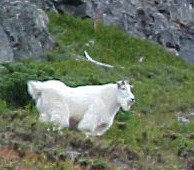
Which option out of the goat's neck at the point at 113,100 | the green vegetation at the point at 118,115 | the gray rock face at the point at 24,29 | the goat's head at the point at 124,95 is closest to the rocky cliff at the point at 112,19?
the gray rock face at the point at 24,29

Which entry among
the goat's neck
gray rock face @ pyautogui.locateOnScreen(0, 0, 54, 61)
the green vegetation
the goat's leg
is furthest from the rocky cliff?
the goat's leg

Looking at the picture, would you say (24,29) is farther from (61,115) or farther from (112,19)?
(61,115)

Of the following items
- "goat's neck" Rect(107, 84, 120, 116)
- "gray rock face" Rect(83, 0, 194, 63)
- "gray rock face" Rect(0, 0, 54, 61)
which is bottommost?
"gray rock face" Rect(83, 0, 194, 63)

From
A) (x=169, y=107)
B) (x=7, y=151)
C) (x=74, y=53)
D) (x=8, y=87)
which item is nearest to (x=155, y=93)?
(x=169, y=107)

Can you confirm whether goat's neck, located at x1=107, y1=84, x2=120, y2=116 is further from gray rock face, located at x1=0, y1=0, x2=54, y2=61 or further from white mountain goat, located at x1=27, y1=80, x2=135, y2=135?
gray rock face, located at x1=0, y1=0, x2=54, y2=61

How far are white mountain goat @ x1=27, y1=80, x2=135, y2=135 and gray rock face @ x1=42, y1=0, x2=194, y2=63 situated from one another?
54.5 ft

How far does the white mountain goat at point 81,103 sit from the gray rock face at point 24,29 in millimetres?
9074

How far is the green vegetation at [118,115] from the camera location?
12904 millimetres

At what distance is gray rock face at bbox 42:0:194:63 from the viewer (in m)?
32.8

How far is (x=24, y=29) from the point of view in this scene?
26156 mm

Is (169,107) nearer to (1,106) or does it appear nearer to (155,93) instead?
(155,93)

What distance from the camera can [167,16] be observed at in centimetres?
3666

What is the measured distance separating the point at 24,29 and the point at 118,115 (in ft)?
26.1

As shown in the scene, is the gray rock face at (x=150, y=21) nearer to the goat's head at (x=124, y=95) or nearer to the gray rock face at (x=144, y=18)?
the gray rock face at (x=144, y=18)
